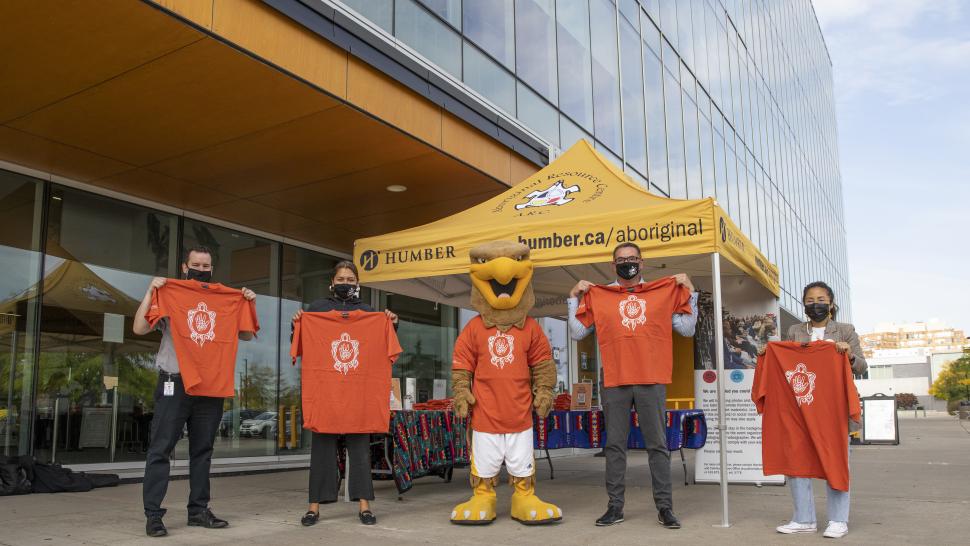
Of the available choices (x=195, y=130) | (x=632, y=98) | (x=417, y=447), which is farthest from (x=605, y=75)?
(x=417, y=447)

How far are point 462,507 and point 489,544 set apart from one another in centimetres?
79

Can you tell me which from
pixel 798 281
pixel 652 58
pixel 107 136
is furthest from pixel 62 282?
pixel 798 281

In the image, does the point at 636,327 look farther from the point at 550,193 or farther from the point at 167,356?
the point at 167,356

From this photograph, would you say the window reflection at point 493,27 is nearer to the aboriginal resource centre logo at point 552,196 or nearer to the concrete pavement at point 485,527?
the aboriginal resource centre logo at point 552,196

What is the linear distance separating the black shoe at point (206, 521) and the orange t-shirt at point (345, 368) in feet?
2.83

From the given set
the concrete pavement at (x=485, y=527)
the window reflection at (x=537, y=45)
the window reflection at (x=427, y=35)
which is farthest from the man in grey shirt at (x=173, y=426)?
the window reflection at (x=537, y=45)

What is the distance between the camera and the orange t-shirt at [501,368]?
A: 5465 mm

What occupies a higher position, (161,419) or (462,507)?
(161,419)

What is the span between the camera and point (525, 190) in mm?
7547

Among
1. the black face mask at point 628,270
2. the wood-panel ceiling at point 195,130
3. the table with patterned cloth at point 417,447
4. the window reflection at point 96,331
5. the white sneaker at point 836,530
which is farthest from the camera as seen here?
the window reflection at point 96,331

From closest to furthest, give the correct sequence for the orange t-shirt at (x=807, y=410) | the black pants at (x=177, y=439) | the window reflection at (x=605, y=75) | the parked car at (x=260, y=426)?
the orange t-shirt at (x=807, y=410)
the black pants at (x=177, y=439)
the parked car at (x=260, y=426)
the window reflection at (x=605, y=75)

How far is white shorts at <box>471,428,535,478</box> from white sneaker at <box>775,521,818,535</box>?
5.61 ft

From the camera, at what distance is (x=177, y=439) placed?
524 centimetres

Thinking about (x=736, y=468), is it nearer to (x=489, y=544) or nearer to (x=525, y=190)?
(x=525, y=190)
